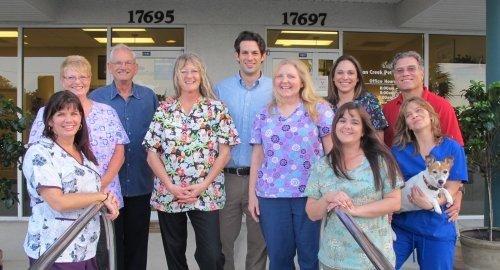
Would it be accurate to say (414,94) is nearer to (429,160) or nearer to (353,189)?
(429,160)

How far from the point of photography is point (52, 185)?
2654 millimetres

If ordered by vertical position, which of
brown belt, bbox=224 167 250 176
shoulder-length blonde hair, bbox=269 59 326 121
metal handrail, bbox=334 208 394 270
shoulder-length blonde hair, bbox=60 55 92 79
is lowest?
metal handrail, bbox=334 208 394 270

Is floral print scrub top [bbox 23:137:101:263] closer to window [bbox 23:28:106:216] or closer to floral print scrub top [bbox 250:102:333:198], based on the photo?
floral print scrub top [bbox 250:102:333:198]

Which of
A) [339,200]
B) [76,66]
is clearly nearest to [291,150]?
[339,200]

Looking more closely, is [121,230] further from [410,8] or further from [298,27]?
[410,8]

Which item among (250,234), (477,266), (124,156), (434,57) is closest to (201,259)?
(250,234)

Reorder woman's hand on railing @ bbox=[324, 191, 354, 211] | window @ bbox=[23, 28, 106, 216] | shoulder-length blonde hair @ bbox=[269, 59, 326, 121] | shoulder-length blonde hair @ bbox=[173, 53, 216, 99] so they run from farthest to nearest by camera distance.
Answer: window @ bbox=[23, 28, 106, 216] → shoulder-length blonde hair @ bbox=[173, 53, 216, 99] → shoulder-length blonde hair @ bbox=[269, 59, 326, 121] → woman's hand on railing @ bbox=[324, 191, 354, 211]

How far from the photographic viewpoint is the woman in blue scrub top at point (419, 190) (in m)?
3.11

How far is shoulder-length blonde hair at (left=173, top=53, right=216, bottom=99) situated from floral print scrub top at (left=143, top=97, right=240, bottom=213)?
72mm

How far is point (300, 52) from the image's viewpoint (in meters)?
8.04

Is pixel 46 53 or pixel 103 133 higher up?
pixel 46 53

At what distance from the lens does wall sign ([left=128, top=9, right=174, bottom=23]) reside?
25.3 ft

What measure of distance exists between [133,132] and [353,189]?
197cm

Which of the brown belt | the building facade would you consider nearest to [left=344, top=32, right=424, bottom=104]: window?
the building facade
